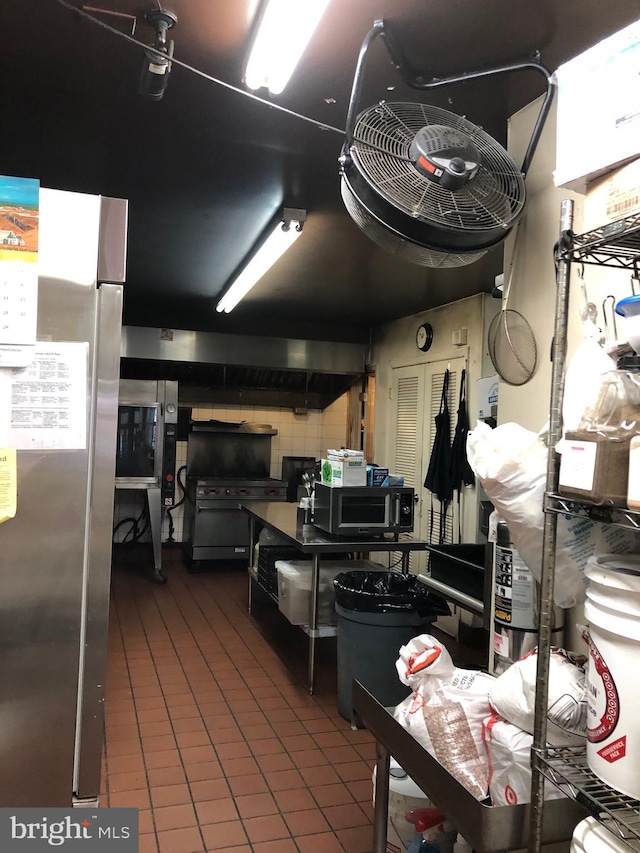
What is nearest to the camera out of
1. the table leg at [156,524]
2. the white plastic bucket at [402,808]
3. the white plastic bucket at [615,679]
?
the white plastic bucket at [615,679]

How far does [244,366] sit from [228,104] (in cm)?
411

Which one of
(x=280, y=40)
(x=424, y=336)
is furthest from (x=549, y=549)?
(x=424, y=336)

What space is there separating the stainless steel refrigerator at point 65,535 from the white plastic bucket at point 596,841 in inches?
37.9

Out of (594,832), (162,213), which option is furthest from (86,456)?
(162,213)

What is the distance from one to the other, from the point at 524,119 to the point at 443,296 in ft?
9.08

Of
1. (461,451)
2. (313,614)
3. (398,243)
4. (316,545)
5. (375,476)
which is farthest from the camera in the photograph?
(461,451)

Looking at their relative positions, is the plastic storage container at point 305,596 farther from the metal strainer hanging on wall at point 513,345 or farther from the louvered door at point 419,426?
the metal strainer hanging on wall at point 513,345

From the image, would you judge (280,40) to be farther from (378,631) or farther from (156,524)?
(156,524)

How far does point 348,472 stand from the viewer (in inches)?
142

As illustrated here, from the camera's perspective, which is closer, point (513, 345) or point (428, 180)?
point (428, 180)

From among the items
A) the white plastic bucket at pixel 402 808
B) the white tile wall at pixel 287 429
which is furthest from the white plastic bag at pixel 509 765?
the white tile wall at pixel 287 429

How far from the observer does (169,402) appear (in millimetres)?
5883

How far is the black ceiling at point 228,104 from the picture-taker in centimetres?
175

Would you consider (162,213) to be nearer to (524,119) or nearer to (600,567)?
(524,119)
